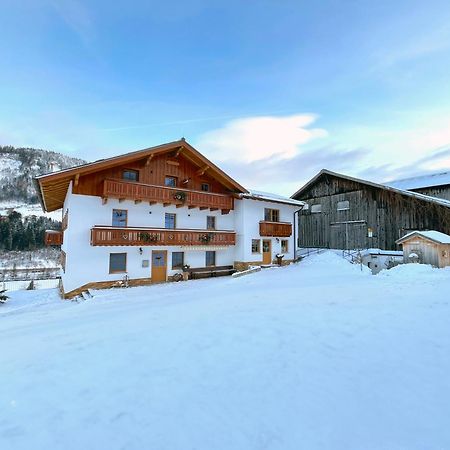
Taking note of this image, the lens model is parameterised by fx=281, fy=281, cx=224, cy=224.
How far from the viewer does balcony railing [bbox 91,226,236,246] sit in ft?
53.6

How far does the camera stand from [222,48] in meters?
17.5

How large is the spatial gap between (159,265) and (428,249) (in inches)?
655

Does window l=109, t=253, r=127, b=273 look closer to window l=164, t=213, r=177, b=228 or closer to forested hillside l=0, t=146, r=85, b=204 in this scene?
window l=164, t=213, r=177, b=228

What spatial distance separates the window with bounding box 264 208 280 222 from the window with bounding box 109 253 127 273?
40.2 ft

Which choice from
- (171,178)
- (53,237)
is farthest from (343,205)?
(53,237)

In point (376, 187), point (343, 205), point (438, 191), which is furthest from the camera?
point (343, 205)

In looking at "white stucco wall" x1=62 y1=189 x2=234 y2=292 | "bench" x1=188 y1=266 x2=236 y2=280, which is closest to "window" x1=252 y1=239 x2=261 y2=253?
"bench" x1=188 y1=266 x2=236 y2=280

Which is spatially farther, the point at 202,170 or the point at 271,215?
the point at 271,215

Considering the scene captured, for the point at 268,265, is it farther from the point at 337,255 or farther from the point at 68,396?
the point at 68,396

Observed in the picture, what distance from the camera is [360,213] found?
25531 mm

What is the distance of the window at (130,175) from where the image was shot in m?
18.5

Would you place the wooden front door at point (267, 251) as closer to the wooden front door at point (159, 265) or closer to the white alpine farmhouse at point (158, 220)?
the white alpine farmhouse at point (158, 220)

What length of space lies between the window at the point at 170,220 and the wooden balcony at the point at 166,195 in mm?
1062

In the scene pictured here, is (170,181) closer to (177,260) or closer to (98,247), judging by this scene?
(177,260)
